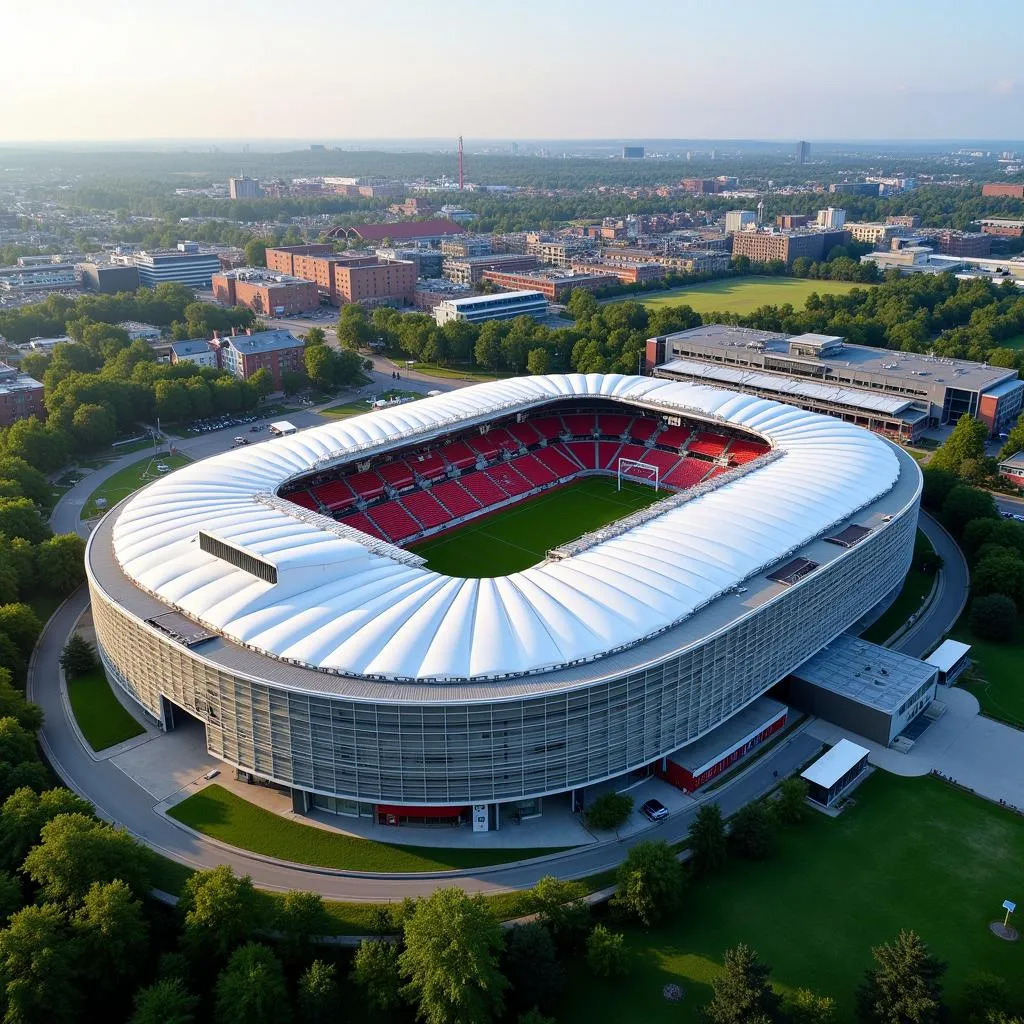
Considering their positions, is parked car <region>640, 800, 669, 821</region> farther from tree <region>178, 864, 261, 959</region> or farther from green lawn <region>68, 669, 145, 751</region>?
green lawn <region>68, 669, 145, 751</region>

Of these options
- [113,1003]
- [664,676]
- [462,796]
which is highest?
[664,676]

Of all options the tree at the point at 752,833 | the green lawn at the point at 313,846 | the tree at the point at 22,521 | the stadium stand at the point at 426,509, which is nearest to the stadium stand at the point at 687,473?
the stadium stand at the point at 426,509

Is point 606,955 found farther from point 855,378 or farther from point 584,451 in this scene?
point 855,378

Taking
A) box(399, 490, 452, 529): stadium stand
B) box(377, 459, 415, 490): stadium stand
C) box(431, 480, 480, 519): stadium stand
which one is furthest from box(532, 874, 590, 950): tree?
box(377, 459, 415, 490): stadium stand

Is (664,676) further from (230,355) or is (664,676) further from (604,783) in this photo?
(230,355)

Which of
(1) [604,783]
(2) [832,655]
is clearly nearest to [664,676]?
(1) [604,783]

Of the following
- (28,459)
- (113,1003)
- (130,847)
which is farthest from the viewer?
(28,459)
